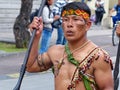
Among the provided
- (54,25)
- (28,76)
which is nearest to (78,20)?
(28,76)

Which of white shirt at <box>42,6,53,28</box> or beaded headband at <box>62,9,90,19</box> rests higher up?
beaded headband at <box>62,9,90,19</box>

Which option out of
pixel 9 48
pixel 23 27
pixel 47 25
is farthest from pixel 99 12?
pixel 47 25

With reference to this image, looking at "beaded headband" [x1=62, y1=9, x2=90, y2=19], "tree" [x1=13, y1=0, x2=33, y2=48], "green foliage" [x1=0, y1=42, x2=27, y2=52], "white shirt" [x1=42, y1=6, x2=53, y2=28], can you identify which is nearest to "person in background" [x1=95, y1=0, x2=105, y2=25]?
"green foliage" [x1=0, y1=42, x2=27, y2=52]

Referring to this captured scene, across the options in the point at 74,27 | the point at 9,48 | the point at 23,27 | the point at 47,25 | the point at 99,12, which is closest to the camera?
the point at 74,27

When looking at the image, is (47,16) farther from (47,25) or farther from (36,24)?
(36,24)

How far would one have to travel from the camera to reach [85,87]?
9.09 ft

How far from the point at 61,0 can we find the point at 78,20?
8.83 meters

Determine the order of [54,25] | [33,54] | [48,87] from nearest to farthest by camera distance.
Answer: [33,54], [48,87], [54,25]

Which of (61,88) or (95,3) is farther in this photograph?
(95,3)

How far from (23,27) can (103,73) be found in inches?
407

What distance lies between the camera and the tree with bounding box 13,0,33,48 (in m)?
12.8

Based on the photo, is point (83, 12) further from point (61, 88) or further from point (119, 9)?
point (119, 9)

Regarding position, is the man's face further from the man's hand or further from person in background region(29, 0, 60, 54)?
person in background region(29, 0, 60, 54)

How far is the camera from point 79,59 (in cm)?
281
